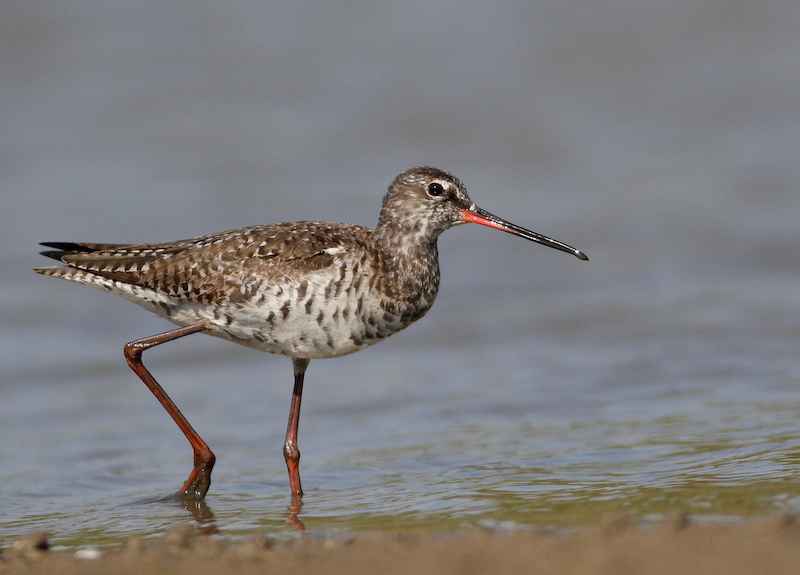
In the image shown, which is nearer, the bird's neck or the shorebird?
the shorebird

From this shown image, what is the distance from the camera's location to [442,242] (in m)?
17.9

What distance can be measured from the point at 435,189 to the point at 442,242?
27.2 feet

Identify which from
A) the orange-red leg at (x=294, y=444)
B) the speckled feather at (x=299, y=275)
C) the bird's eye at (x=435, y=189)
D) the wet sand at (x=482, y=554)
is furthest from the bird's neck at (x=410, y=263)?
the wet sand at (x=482, y=554)

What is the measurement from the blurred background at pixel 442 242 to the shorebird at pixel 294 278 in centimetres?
128

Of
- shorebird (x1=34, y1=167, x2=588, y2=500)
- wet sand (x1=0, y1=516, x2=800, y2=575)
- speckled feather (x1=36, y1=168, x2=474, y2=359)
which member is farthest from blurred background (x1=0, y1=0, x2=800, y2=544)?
speckled feather (x1=36, y1=168, x2=474, y2=359)

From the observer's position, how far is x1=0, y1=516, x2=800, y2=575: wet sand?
575 cm

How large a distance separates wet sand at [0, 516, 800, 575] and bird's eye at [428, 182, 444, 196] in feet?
11.6

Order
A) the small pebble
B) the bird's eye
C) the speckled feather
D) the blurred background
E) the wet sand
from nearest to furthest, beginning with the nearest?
the wet sand → the small pebble → the speckled feather → the blurred background → the bird's eye

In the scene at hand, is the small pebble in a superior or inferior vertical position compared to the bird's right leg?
inferior

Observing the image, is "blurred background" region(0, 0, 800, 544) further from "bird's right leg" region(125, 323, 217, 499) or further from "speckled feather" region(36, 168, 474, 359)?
"speckled feather" region(36, 168, 474, 359)

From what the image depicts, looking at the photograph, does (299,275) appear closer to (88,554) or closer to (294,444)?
(294,444)

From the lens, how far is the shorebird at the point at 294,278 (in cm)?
884

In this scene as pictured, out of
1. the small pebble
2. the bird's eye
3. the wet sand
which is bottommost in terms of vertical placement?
the small pebble

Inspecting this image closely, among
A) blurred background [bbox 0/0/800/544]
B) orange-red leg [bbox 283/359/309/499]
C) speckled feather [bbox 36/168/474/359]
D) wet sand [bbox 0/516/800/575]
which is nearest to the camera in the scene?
wet sand [bbox 0/516/800/575]
